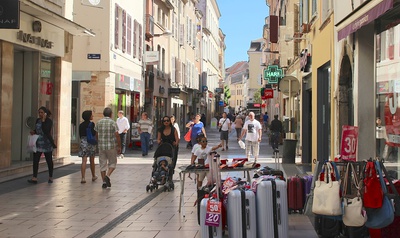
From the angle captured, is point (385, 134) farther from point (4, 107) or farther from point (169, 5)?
point (169, 5)

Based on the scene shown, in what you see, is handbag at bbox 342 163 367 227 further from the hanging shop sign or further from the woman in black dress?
the hanging shop sign

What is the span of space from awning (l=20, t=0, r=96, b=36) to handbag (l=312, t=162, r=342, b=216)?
9404 mm

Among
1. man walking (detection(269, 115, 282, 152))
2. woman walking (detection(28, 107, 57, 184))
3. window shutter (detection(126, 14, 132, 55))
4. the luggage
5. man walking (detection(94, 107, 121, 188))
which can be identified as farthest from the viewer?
window shutter (detection(126, 14, 132, 55))

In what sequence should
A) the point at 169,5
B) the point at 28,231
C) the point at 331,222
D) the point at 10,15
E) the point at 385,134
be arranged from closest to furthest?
the point at 331,222, the point at 28,231, the point at 385,134, the point at 10,15, the point at 169,5

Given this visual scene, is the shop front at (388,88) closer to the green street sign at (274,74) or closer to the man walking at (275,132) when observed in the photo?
the man walking at (275,132)

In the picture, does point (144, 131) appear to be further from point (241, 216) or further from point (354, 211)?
point (354, 211)

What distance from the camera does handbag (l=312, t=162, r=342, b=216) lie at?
6500mm

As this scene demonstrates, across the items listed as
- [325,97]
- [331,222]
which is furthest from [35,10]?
[331,222]

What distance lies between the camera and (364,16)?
8609 mm

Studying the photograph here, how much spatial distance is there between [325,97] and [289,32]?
26.6 feet

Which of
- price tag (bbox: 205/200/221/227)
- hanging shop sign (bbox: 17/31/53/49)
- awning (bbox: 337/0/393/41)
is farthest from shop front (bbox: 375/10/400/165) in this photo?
hanging shop sign (bbox: 17/31/53/49)

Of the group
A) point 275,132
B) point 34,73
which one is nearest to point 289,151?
point 275,132

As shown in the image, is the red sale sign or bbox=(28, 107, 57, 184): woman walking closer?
the red sale sign

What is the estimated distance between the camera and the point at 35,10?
14.8 metres
